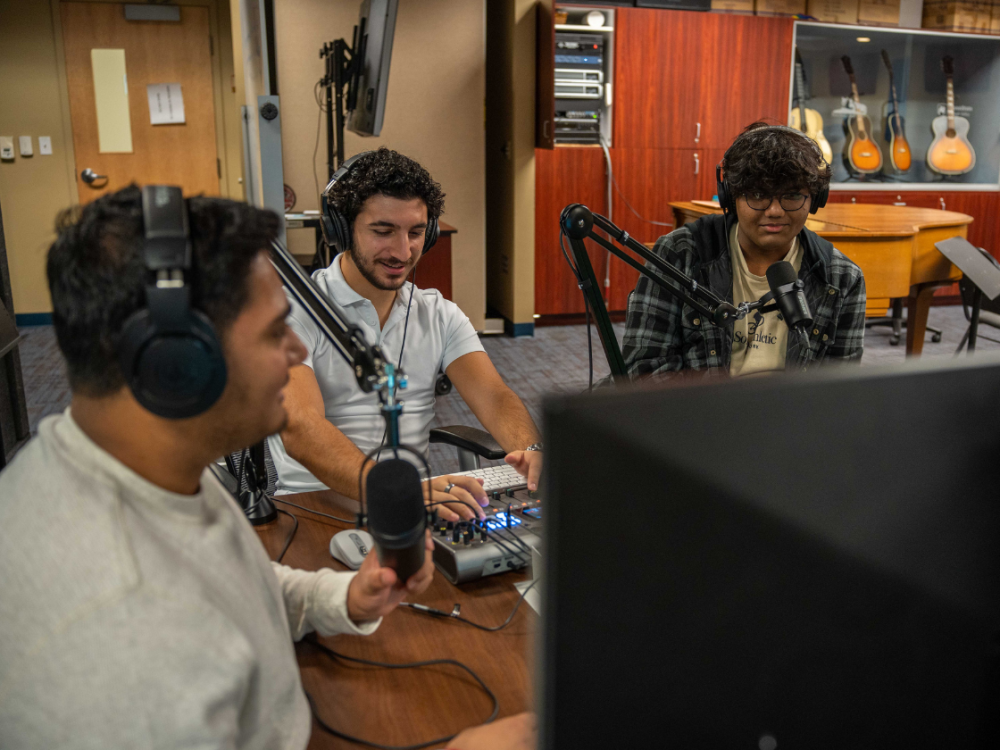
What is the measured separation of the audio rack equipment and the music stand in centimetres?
311

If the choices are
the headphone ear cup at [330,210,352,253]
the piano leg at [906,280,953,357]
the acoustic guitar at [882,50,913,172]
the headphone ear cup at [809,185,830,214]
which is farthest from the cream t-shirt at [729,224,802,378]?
the acoustic guitar at [882,50,913,172]

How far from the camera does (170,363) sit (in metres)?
0.60

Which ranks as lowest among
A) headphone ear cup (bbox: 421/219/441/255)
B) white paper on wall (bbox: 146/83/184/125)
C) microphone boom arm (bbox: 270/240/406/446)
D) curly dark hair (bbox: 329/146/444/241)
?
microphone boom arm (bbox: 270/240/406/446)

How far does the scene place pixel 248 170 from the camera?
2.26 meters

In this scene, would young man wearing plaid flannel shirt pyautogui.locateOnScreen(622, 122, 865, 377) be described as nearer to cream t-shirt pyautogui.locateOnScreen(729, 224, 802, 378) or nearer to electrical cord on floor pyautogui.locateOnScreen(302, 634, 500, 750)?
cream t-shirt pyautogui.locateOnScreen(729, 224, 802, 378)

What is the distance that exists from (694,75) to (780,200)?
3995mm

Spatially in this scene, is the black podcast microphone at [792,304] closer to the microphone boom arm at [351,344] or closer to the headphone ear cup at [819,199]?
the microphone boom arm at [351,344]

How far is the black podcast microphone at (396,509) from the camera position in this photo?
0.76 metres

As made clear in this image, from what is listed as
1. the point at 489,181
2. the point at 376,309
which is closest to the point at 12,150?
the point at 489,181

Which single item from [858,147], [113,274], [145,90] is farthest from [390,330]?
[858,147]

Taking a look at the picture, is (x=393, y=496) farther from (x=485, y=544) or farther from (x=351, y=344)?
(x=485, y=544)

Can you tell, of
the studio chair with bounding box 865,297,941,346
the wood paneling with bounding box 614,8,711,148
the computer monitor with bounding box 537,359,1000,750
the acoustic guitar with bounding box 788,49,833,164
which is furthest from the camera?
the acoustic guitar with bounding box 788,49,833,164

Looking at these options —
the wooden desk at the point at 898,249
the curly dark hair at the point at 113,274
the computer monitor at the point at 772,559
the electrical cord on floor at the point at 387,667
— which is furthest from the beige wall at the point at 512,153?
the computer monitor at the point at 772,559

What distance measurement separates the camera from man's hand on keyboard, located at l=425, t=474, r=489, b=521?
1.14 meters
